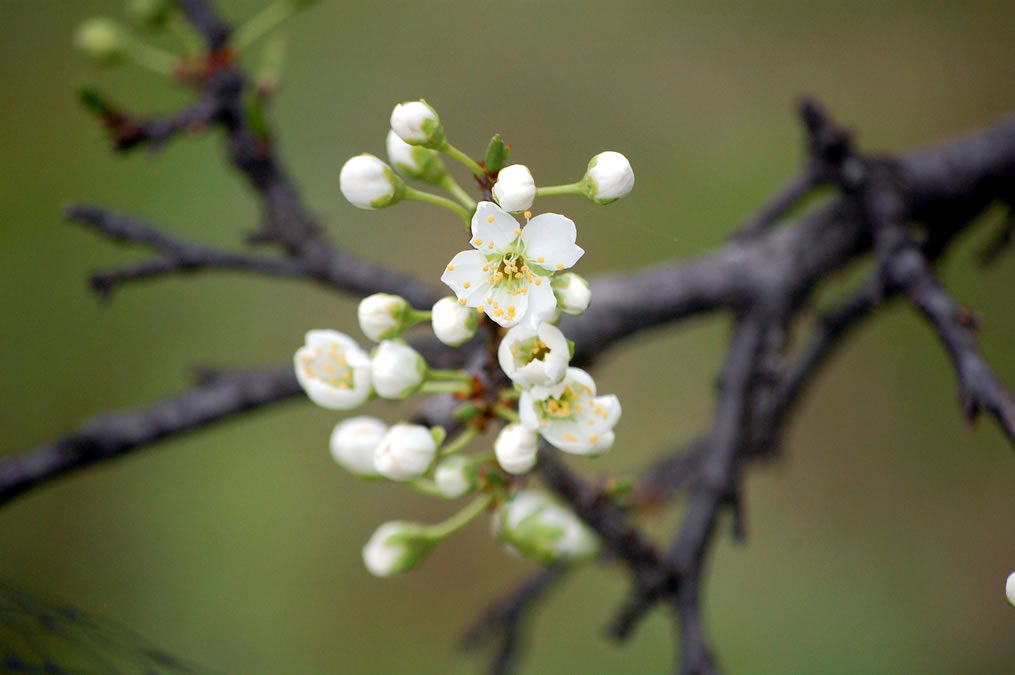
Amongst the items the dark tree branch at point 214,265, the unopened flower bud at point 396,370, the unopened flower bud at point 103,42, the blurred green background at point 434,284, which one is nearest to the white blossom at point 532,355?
the unopened flower bud at point 396,370

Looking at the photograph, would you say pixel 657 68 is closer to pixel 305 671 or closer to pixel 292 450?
pixel 292 450

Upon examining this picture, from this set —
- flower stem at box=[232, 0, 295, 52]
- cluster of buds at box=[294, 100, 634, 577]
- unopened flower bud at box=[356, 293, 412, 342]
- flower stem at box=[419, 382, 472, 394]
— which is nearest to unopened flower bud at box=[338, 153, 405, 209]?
cluster of buds at box=[294, 100, 634, 577]

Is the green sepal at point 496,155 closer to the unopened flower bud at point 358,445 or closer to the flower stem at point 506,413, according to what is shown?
the flower stem at point 506,413

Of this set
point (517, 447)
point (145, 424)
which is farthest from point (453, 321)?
point (145, 424)

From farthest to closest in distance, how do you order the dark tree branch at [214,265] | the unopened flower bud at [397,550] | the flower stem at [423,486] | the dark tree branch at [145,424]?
1. the dark tree branch at [214,265]
2. the dark tree branch at [145,424]
3. the unopened flower bud at [397,550]
4. the flower stem at [423,486]

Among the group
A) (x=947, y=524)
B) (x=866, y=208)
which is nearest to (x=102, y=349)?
(x=866, y=208)

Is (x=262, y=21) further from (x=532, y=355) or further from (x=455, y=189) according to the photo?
(x=532, y=355)

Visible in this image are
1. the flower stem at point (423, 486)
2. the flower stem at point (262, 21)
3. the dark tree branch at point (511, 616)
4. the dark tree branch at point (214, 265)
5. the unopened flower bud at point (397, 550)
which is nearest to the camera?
the flower stem at point (423, 486)
